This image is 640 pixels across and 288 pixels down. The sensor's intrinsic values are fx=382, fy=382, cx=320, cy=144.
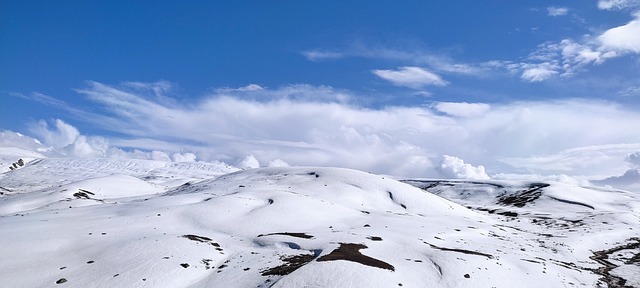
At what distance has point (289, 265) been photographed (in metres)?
27.1

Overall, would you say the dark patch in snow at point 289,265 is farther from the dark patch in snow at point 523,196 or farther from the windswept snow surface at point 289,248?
the dark patch in snow at point 523,196

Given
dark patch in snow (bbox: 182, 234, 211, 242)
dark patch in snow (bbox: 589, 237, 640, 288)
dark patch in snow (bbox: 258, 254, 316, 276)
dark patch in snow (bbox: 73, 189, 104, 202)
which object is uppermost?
dark patch in snow (bbox: 73, 189, 104, 202)

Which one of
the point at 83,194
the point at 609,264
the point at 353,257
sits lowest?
the point at 609,264

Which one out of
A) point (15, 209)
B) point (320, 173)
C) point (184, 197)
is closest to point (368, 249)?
point (184, 197)

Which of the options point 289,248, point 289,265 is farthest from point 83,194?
point 289,265

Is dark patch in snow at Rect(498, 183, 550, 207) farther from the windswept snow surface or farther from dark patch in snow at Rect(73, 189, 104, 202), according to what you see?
dark patch in snow at Rect(73, 189, 104, 202)

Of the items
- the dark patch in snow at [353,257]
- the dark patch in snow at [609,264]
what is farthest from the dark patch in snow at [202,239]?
the dark patch in snow at [609,264]

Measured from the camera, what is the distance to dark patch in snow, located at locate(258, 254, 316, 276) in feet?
83.0

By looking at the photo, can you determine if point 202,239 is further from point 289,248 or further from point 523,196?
point 523,196

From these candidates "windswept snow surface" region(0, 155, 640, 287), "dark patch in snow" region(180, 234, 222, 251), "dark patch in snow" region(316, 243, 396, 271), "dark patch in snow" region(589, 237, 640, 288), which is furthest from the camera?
"dark patch in snow" region(180, 234, 222, 251)

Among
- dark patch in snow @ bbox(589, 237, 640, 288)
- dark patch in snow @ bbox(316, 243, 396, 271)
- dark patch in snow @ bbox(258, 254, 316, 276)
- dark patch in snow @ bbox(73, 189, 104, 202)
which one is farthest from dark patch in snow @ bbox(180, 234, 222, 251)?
dark patch in snow @ bbox(73, 189, 104, 202)

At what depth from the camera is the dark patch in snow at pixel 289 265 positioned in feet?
83.0

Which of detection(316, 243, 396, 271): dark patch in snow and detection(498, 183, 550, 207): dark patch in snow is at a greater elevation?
detection(498, 183, 550, 207): dark patch in snow

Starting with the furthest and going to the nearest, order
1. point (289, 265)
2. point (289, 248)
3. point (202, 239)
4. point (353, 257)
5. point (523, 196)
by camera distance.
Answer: point (523, 196), point (202, 239), point (289, 248), point (353, 257), point (289, 265)
